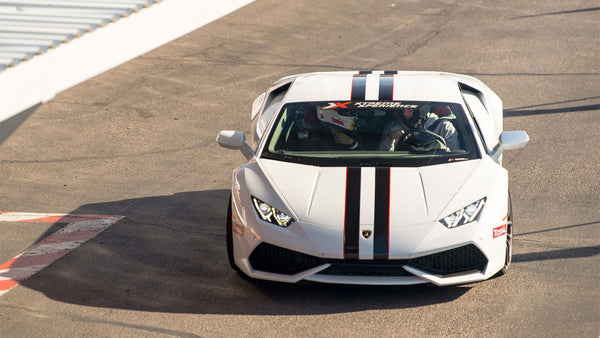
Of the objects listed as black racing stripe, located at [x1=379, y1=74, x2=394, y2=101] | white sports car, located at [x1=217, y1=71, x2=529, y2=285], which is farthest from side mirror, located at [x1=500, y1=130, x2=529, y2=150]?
black racing stripe, located at [x1=379, y1=74, x2=394, y2=101]

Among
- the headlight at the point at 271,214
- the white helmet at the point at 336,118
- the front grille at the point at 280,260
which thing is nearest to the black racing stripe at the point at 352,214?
the front grille at the point at 280,260

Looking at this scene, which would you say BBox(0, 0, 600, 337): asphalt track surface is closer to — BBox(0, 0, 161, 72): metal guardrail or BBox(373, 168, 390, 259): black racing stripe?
BBox(373, 168, 390, 259): black racing stripe

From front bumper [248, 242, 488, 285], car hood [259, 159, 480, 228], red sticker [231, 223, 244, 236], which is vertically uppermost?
car hood [259, 159, 480, 228]

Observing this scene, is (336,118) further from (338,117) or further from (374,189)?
(374,189)

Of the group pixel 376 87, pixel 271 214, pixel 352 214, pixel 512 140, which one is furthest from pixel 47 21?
pixel 352 214

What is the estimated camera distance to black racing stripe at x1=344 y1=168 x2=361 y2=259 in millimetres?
6711

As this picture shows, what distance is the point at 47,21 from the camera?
49.0 feet

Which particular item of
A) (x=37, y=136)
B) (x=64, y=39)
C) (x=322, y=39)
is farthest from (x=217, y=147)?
(x=322, y=39)

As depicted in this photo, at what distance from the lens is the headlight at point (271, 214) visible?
6.91 meters

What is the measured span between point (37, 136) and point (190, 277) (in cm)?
544

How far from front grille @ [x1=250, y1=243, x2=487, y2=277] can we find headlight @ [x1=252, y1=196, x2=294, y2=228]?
19cm

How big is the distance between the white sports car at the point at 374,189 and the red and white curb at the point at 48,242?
68.6 inches

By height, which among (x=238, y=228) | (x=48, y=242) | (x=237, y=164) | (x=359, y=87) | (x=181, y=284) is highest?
(x=359, y=87)

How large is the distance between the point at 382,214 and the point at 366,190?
0.29 m
